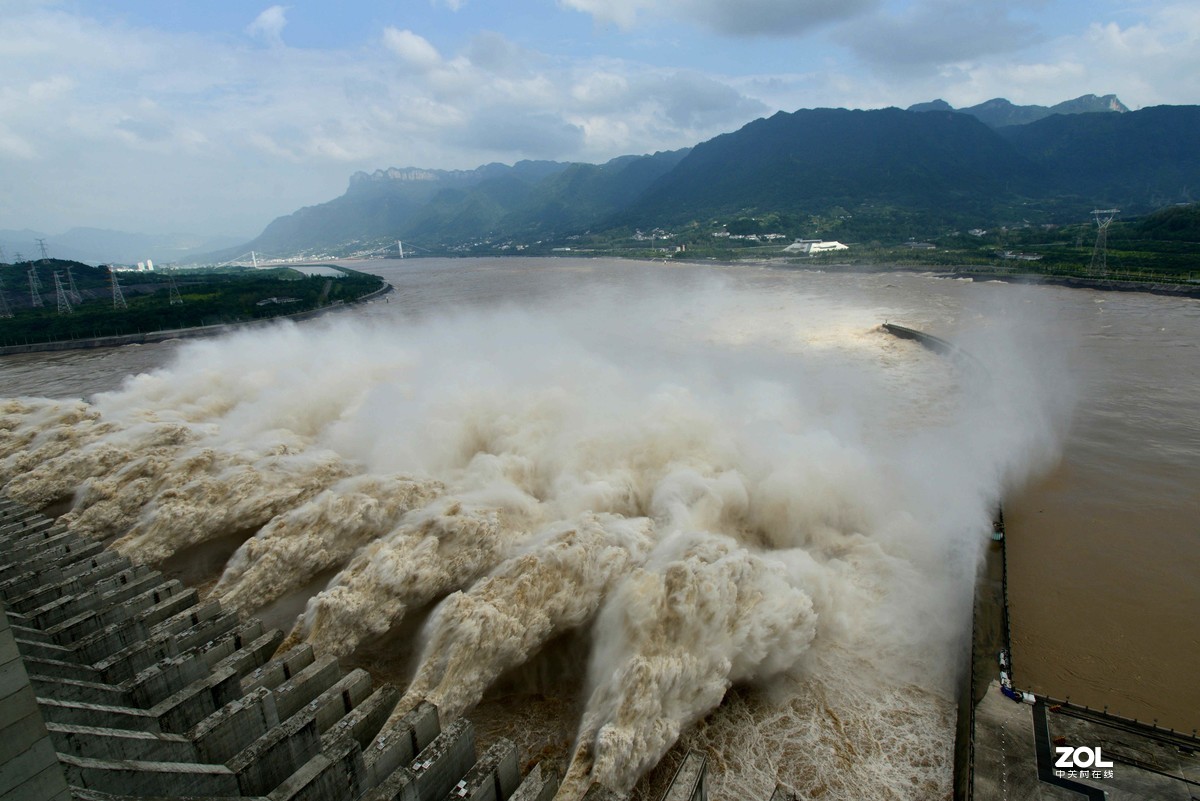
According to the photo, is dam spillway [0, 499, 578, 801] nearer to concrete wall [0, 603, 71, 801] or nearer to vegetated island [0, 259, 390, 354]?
concrete wall [0, 603, 71, 801]

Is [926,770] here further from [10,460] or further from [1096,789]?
[10,460]

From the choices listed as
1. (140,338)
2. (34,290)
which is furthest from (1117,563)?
(34,290)

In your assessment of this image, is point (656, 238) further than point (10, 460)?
Yes

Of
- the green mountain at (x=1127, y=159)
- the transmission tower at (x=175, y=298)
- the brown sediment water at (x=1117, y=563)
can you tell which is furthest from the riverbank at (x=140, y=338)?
the green mountain at (x=1127, y=159)

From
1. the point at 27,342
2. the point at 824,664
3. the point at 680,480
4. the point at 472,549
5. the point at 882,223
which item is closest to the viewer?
the point at 824,664

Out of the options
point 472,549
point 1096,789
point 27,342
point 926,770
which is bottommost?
point 926,770

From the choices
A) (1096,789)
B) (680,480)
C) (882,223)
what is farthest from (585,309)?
(882,223)

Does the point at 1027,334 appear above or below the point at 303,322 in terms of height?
below
